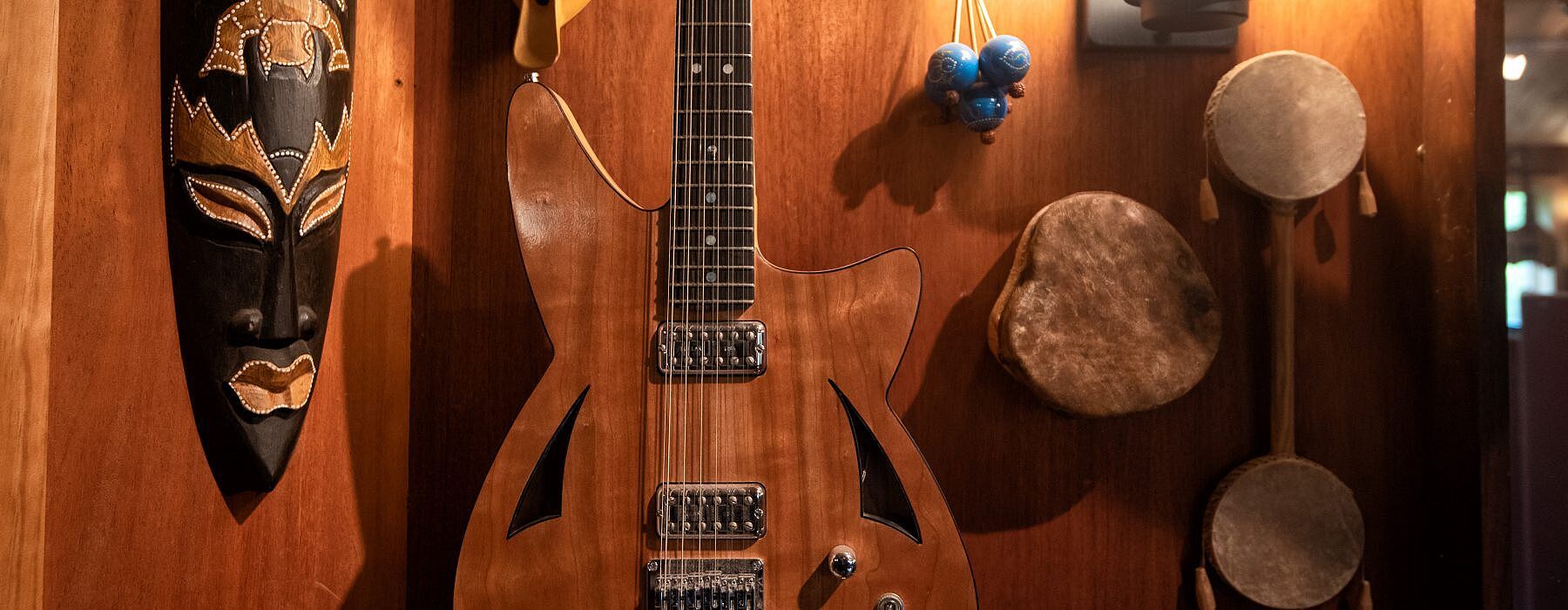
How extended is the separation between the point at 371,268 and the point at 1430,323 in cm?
177

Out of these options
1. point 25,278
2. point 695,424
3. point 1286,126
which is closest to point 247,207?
point 25,278

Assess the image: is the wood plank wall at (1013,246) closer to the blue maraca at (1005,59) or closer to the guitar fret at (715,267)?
the blue maraca at (1005,59)

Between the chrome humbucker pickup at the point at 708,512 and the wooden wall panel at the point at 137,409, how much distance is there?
0.51m

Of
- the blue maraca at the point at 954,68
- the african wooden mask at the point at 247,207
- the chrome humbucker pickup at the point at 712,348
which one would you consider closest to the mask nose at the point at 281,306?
the african wooden mask at the point at 247,207

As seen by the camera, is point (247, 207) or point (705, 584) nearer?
point (247, 207)

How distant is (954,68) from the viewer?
4.62 feet

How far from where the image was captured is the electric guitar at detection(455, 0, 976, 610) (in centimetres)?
116

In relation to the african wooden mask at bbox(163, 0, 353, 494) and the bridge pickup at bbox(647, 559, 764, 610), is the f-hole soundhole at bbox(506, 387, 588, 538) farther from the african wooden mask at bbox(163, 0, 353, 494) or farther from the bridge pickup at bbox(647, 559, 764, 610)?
the african wooden mask at bbox(163, 0, 353, 494)

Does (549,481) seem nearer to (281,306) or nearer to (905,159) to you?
(281,306)

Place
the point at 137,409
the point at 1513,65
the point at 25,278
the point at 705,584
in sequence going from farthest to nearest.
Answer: the point at 1513,65, the point at 705,584, the point at 137,409, the point at 25,278

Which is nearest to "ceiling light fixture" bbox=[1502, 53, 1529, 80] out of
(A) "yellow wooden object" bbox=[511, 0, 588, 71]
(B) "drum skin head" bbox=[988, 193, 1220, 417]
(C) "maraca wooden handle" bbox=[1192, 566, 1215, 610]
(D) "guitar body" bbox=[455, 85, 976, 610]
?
(B) "drum skin head" bbox=[988, 193, 1220, 417]

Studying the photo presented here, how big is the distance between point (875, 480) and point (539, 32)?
833 millimetres

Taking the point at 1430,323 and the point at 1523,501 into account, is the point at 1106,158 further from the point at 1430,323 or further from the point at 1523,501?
the point at 1523,501

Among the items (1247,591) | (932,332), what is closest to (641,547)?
(932,332)
